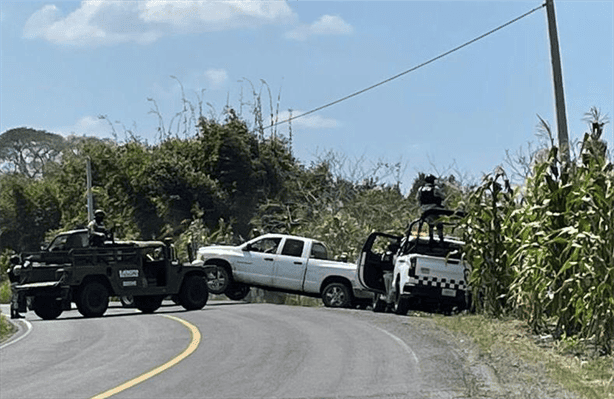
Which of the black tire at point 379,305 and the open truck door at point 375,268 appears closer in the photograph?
the open truck door at point 375,268

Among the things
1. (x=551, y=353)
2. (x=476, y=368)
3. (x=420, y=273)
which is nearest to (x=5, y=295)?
(x=420, y=273)

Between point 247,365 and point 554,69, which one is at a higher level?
point 554,69

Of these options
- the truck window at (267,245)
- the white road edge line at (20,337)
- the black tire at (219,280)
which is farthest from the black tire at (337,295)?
the white road edge line at (20,337)

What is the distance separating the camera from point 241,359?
46.4 ft

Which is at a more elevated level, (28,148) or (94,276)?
(28,148)

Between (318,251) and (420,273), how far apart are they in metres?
6.91

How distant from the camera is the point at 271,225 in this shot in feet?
127

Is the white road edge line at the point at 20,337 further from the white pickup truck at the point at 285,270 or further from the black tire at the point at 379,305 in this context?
the black tire at the point at 379,305

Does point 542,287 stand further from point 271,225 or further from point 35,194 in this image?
point 35,194

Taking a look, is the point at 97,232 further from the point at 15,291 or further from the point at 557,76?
the point at 557,76

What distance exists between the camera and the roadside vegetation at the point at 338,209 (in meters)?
13.8

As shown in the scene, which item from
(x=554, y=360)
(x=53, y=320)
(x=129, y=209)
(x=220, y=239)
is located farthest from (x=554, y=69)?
(x=129, y=209)

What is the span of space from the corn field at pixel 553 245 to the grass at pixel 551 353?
0.25 metres

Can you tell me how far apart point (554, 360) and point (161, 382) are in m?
4.75
